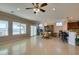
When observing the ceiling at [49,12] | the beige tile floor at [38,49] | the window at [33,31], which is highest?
the ceiling at [49,12]

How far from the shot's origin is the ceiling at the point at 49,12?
2.43 metres

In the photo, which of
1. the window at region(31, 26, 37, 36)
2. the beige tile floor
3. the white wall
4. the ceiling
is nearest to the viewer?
the ceiling

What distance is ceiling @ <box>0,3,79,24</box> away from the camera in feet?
7.97

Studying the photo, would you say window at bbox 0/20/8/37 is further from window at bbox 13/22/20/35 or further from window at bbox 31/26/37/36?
window at bbox 31/26/37/36

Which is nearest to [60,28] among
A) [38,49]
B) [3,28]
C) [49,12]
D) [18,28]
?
[49,12]

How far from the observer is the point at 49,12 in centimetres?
274

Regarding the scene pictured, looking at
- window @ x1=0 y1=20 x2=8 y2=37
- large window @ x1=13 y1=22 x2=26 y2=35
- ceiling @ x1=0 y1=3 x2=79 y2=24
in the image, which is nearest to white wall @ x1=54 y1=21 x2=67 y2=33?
ceiling @ x1=0 y1=3 x2=79 y2=24

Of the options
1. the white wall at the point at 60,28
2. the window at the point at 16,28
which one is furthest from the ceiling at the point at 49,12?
the window at the point at 16,28

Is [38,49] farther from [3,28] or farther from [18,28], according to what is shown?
[3,28]

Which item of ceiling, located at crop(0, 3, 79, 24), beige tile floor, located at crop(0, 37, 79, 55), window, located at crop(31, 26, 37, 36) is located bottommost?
beige tile floor, located at crop(0, 37, 79, 55)

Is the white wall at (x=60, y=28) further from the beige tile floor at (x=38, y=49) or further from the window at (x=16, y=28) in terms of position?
the window at (x=16, y=28)
